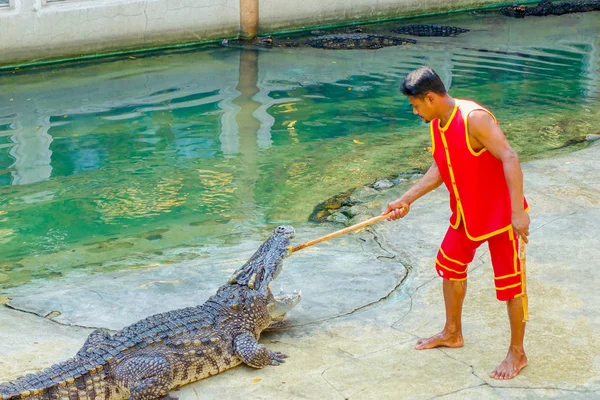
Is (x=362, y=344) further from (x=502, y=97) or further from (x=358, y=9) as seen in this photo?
(x=358, y=9)

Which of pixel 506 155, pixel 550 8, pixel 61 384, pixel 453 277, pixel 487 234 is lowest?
pixel 61 384

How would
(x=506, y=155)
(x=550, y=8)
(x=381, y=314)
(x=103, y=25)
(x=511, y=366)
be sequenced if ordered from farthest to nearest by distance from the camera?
1. (x=550, y=8)
2. (x=103, y=25)
3. (x=381, y=314)
4. (x=511, y=366)
5. (x=506, y=155)

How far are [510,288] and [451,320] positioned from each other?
1.75 feet

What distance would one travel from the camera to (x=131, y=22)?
45.9 feet

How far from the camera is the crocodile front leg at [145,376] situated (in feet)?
13.6

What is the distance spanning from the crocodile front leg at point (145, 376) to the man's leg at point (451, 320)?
1398 mm

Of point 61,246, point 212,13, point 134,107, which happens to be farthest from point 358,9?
point 61,246

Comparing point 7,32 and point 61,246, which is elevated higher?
point 7,32

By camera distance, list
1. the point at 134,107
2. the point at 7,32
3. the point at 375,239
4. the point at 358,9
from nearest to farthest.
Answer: the point at 375,239
the point at 134,107
the point at 7,32
the point at 358,9

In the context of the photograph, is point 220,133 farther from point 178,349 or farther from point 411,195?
point 178,349

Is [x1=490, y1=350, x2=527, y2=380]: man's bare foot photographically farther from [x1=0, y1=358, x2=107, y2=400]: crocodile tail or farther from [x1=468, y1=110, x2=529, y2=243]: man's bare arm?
[x1=0, y1=358, x2=107, y2=400]: crocodile tail

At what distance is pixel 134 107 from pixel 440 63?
5329 mm

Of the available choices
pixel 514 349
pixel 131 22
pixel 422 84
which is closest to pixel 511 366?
pixel 514 349

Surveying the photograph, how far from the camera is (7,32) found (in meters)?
12.8
